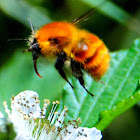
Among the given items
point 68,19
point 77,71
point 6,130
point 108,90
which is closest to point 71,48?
point 77,71

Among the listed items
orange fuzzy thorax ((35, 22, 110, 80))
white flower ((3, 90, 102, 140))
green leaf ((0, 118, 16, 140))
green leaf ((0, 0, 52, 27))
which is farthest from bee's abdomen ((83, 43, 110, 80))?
green leaf ((0, 0, 52, 27))

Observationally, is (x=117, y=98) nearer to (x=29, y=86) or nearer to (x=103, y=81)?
(x=103, y=81)

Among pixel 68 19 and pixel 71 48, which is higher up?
pixel 71 48

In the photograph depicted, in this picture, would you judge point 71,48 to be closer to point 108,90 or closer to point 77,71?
point 77,71

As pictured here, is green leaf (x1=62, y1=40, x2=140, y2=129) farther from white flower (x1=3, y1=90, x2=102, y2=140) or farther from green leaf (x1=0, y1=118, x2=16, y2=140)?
green leaf (x1=0, y1=118, x2=16, y2=140)

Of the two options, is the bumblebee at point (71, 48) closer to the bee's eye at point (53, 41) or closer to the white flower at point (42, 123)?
the bee's eye at point (53, 41)

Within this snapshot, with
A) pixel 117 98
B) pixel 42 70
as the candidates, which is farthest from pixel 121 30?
pixel 117 98

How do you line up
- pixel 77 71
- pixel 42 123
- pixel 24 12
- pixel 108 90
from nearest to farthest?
1. pixel 42 123
2. pixel 77 71
3. pixel 108 90
4. pixel 24 12
